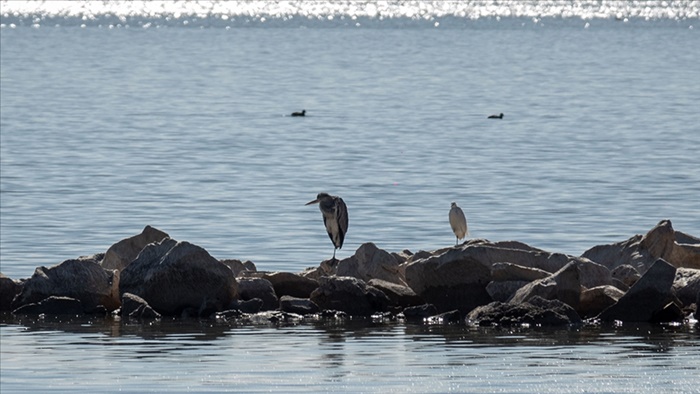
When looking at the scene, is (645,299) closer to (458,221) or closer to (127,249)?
(458,221)

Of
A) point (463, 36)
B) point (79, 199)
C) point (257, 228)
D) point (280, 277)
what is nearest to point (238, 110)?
point (79, 199)

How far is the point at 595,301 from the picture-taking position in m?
19.2

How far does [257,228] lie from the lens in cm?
2823

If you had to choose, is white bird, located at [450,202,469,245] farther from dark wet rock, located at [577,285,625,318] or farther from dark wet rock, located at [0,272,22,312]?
dark wet rock, located at [0,272,22,312]

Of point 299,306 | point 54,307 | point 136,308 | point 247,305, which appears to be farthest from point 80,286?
point 299,306

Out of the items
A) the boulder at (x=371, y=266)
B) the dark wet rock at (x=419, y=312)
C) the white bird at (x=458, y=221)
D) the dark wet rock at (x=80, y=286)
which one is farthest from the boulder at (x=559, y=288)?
the dark wet rock at (x=80, y=286)

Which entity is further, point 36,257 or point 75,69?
point 75,69

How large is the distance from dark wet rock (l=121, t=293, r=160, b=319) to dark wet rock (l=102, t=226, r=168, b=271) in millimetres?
1449

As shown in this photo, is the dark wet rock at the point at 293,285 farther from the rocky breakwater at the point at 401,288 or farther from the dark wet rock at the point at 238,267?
the dark wet rock at the point at 238,267

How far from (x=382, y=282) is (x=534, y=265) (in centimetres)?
180

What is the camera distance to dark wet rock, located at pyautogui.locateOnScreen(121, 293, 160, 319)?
1956cm

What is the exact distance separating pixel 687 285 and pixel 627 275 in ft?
2.65

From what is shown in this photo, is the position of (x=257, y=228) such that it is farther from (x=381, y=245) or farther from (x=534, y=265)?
(x=534, y=265)

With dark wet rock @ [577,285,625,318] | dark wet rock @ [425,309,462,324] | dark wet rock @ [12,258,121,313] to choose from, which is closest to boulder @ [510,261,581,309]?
dark wet rock @ [577,285,625,318]
